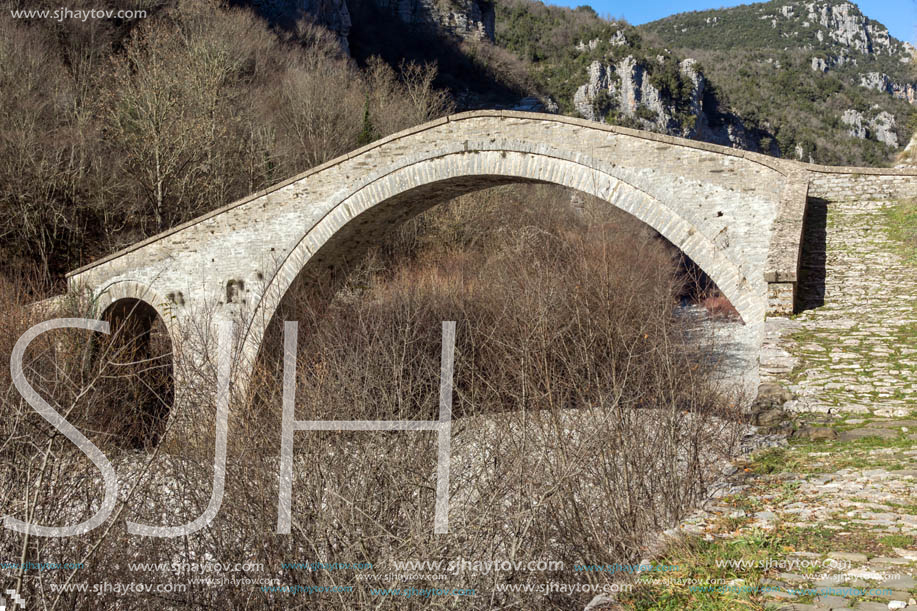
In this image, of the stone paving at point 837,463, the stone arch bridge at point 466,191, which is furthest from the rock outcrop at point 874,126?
the stone paving at point 837,463

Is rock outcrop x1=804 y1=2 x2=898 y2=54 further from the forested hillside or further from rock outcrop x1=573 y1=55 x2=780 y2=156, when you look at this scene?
the forested hillside

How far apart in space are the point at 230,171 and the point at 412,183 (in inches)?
309

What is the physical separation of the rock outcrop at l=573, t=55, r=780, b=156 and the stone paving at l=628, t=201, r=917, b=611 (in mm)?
29068

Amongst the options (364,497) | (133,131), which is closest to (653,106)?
(133,131)

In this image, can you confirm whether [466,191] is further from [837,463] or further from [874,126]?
[874,126]

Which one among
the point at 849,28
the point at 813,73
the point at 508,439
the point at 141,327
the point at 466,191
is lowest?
the point at 141,327

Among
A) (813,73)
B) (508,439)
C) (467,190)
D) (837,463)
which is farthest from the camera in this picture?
(813,73)

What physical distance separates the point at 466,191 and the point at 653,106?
2630cm

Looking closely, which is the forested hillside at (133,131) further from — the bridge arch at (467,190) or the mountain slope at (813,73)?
the mountain slope at (813,73)

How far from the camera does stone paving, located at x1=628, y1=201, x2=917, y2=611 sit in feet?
8.41

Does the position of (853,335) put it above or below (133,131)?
below

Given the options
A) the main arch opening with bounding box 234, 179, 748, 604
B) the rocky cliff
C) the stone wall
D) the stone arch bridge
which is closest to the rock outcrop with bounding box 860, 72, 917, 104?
the rocky cliff

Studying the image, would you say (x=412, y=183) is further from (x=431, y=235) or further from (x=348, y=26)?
(x=348, y=26)

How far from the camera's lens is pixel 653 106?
115 feet
